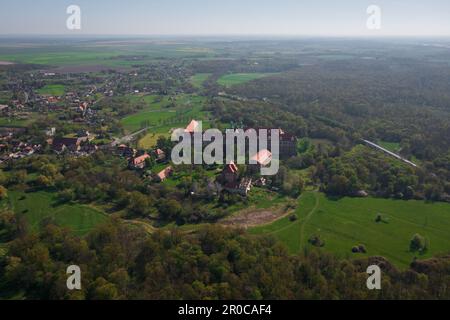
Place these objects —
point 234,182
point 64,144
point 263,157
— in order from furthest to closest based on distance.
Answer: point 64,144 < point 263,157 < point 234,182

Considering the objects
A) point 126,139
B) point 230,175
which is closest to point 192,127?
point 126,139

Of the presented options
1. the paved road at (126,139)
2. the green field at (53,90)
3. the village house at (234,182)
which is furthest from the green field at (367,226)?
the green field at (53,90)

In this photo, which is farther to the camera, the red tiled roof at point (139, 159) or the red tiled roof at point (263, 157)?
the red tiled roof at point (139, 159)

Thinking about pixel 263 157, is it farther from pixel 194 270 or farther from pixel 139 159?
pixel 194 270

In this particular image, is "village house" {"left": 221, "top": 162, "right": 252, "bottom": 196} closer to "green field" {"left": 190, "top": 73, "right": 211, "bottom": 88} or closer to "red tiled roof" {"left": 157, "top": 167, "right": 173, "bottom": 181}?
"red tiled roof" {"left": 157, "top": 167, "right": 173, "bottom": 181}

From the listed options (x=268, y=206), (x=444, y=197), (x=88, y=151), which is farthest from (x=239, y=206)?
(x=88, y=151)

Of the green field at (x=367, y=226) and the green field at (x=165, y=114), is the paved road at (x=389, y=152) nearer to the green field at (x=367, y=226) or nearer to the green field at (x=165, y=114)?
the green field at (x=367, y=226)

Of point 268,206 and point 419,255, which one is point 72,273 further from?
point 419,255
